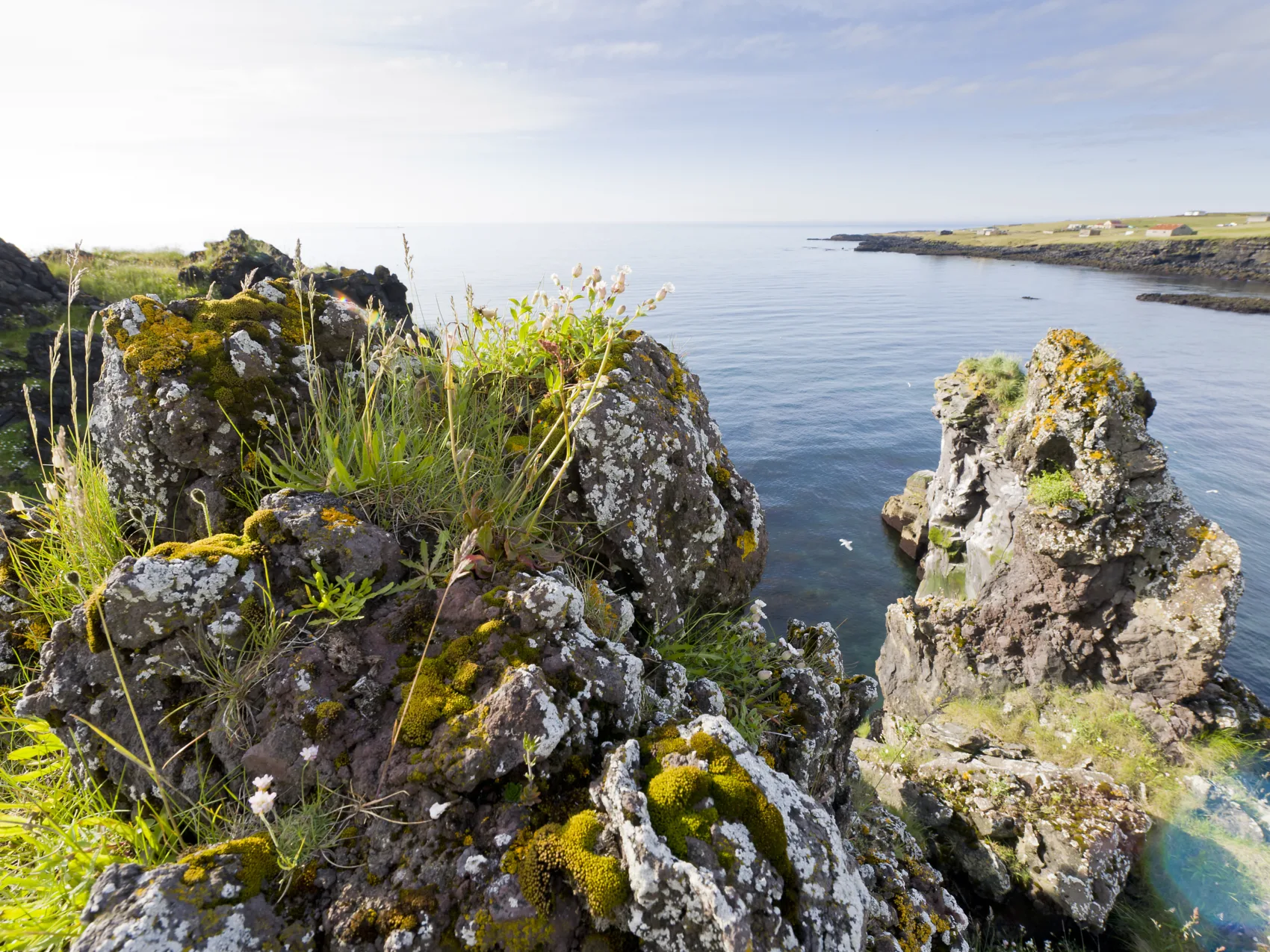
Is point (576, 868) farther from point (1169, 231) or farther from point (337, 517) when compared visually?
point (1169, 231)

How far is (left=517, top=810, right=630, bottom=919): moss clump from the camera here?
92.0 inches

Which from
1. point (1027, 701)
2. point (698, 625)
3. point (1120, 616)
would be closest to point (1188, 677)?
point (1120, 616)

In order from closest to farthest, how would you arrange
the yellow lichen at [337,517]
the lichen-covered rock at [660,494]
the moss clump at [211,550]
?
the moss clump at [211,550] < the yellow lichen at [337,517] < the lichen-covered rock at [660,494]

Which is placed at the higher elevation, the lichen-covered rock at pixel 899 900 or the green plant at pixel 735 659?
the green plant at pixel 735 659

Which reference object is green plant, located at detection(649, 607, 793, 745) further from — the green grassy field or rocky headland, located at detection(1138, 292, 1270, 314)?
the green grassy field

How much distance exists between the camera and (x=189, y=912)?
2088 mm

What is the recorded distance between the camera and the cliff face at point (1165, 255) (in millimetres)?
92562

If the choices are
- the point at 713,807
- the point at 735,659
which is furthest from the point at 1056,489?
the point at 713,807

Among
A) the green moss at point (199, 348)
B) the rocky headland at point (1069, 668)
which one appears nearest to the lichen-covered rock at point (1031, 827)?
the rocky headland at point (1069, 668)

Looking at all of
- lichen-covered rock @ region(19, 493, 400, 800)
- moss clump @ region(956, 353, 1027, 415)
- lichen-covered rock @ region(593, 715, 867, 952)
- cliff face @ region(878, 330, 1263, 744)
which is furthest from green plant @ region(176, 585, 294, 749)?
moss clump @ region(956, 353, 1027, 415)

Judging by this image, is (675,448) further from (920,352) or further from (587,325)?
(920,352)

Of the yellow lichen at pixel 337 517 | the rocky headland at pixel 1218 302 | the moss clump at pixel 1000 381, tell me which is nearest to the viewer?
the yellow lichen at pixel 337 517

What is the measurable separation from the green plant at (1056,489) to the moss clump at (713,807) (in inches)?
591

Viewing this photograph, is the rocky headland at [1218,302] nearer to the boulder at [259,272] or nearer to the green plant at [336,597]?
the boulder at [259,272]
